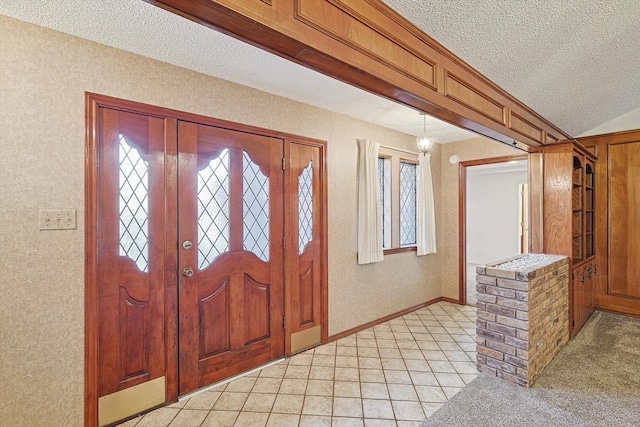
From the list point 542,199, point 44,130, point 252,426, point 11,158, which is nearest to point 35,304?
point 11,158

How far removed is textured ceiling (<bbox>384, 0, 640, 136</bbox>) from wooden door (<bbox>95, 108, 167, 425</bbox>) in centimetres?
176

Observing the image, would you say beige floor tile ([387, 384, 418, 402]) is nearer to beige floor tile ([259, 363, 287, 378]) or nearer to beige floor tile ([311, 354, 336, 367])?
beige floor tile ([311, 354, 336, 367])

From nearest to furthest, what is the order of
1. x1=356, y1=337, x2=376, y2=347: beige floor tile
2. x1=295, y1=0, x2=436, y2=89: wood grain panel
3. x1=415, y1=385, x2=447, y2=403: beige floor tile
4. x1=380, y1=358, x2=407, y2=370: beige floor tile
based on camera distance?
x1=295, y1=0, x2=436, y2=89: wood grain panel → x1=415, y1=385, x2=447, y2=403: beige floor tile → x1=380, y1=358, x2=407, y2=370: beige floor tile → x1=356, y1=337, x2=376, y2=347: beige floor tile

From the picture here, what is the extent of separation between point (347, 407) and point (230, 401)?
0.82 metres

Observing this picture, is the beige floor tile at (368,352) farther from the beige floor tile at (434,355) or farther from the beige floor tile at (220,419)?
the beige floor tile at (220,419)

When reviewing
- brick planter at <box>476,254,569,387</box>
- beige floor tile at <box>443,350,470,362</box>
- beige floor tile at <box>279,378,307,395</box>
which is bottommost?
beige floor tile at <box>279,378,307,395</box>

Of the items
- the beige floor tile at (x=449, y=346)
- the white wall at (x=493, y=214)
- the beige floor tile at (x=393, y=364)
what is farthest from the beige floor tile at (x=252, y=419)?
the white wall at (x=493, y=214)

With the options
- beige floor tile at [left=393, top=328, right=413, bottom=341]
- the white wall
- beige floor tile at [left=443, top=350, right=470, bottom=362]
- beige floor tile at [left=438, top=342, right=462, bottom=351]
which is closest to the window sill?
beige floor tile at [left=393, top=328, right=413, bottom=341]

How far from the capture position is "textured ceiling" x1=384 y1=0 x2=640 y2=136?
1.59 m

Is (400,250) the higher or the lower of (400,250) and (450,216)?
the lower

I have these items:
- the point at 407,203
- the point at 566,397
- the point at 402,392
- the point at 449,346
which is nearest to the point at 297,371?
the point at 402,392

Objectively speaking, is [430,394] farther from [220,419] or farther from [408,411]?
[220,419]

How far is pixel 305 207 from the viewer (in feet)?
10.0

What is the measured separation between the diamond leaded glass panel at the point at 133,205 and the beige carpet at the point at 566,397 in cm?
215
